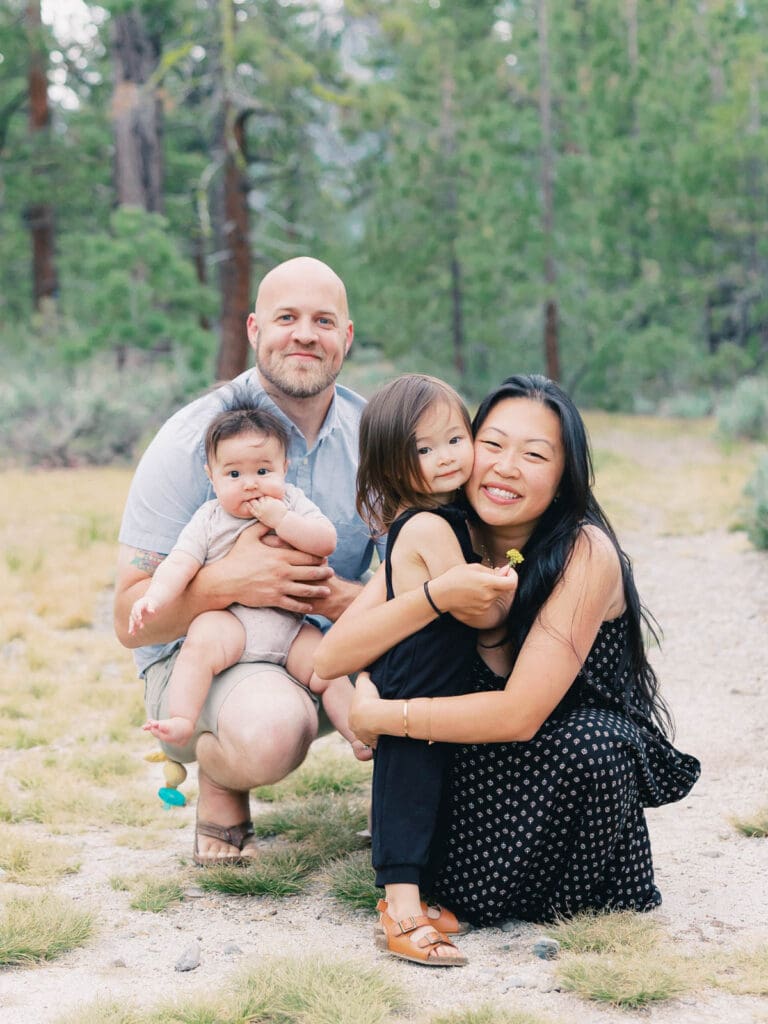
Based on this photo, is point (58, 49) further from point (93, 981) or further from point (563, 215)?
point (93, 981)

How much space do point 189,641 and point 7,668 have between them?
8.22 feet

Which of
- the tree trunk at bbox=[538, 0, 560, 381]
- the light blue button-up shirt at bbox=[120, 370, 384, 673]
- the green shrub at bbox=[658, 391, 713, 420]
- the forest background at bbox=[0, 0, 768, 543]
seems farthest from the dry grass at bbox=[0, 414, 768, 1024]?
the green shrub at bbox=[658, 391, 713, 420]

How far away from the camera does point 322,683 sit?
3285mm

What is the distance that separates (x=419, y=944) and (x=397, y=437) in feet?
3.76

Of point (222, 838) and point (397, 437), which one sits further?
point (222, 838)

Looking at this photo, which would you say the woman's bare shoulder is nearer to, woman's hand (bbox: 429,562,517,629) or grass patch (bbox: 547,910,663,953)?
woman's hand (bbox: 429,562,517,629)

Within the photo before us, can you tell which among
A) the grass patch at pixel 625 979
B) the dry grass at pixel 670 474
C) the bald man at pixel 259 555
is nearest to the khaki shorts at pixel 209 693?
the bald man at pixel 259 555

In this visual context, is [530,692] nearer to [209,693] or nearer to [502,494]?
[502,494]

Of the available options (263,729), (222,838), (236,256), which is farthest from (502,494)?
(236,256)

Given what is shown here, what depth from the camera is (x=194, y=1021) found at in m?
2.34

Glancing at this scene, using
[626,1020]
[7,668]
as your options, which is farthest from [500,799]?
[7,668]

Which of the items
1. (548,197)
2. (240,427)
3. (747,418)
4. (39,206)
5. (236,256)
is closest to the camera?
(240,427)

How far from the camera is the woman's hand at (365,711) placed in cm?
274

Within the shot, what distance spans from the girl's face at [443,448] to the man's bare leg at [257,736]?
730mm
